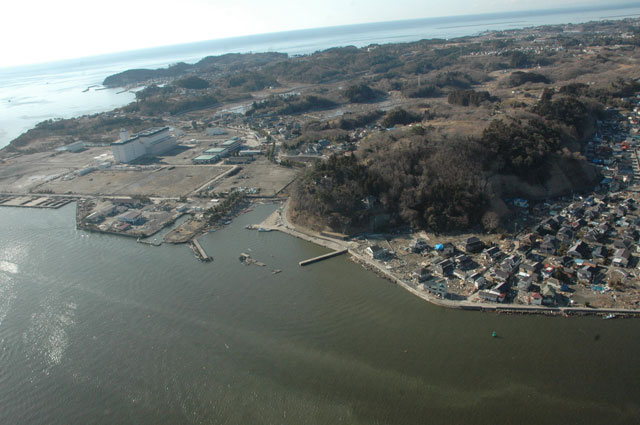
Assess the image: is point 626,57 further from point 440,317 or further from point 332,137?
point 440,317

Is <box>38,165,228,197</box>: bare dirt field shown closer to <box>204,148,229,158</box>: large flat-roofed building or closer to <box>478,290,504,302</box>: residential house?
<box>204,148,229,158</box>: large flat-roofed building

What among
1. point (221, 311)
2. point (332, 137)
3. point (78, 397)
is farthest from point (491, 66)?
point (78, 397)

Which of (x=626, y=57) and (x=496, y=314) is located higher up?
(x=626, y=57)

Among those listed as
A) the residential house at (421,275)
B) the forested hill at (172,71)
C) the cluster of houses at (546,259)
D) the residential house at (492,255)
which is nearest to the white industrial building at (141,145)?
the cluster of houses at (546,259)

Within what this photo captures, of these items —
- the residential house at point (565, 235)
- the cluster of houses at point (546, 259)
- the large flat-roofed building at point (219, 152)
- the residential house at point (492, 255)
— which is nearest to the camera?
the cluster of houses at point (546, 259)

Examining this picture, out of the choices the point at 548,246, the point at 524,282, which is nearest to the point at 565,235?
the point at 548,246

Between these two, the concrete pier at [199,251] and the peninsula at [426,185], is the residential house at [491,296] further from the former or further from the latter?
the concrete pier at [199,251]
